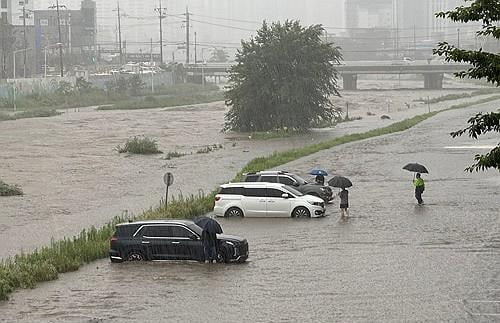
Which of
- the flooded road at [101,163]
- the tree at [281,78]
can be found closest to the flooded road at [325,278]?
the flooded road at [101,163]

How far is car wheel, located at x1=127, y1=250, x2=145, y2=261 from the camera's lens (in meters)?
19.8

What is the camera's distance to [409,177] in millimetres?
35312

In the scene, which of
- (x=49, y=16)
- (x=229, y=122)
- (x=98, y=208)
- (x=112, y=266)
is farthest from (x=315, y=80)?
(x=49, y=16)

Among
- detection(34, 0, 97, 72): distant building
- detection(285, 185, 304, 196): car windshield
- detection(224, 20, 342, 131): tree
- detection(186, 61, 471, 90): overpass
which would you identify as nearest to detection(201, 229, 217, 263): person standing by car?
detection(285, 185, 304, 196): car windshield

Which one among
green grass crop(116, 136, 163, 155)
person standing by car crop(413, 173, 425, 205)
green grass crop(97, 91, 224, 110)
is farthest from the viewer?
green grass crop(97, 91, 224, 110)

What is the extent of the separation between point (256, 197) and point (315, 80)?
1382 inches

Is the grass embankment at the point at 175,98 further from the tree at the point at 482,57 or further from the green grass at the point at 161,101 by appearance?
the tree at the point at 482,57

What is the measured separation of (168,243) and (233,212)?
680 cm

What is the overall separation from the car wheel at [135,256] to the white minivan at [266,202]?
6594 mm

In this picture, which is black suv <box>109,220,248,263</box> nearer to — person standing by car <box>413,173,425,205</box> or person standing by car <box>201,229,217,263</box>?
person standing by car <box>201,229,217,263</box>

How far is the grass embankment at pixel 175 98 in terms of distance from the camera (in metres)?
88.6

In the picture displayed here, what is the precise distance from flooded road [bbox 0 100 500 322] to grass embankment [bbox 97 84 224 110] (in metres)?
61.8

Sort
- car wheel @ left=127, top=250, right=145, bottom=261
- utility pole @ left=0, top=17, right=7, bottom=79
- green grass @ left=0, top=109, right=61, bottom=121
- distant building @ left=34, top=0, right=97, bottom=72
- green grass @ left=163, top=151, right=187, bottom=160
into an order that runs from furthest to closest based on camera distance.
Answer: distant building @ left=34, top=0, right=97, bottom=72 → utility pole @ left=0, top=17, right=7, bottom=79 → green grass @ left=0, top=109, right=61, bottom=121 → green grass @ left=163, top=151, right=187, bottom=160 → car wheel @ left=127, top=250, right=145, bottom=261

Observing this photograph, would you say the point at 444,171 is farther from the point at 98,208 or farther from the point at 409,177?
the point at 98,208
